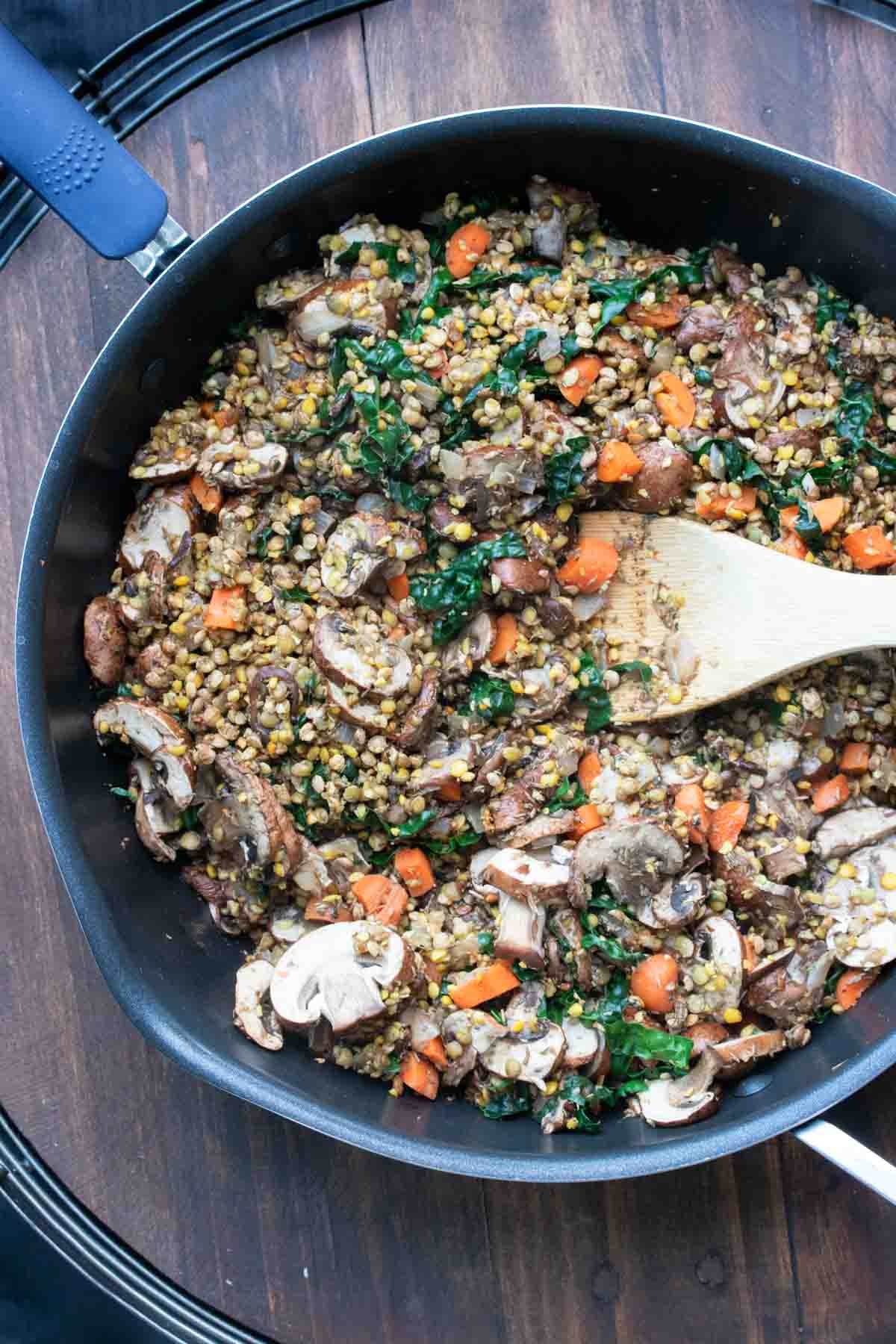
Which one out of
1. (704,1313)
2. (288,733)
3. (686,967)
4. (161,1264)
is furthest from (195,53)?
(704,1313)

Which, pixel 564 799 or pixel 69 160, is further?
pixel 564 799

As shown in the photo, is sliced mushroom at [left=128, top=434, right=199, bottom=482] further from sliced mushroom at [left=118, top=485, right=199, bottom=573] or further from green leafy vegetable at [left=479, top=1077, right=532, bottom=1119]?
green leafy vegetable at [left=479, top=1077, right=532, bottom=1119]

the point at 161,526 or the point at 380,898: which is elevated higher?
the point at 161,526

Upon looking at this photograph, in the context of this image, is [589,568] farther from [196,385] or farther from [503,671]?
[196,385]

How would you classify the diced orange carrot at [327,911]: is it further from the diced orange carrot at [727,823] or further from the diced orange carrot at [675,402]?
the diced orange carrot at [675,402]

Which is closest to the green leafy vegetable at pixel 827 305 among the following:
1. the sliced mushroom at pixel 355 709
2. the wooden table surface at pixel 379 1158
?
the wooden table surface at pixel 379 1158

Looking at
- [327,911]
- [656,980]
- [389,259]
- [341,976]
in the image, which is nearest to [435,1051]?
[341,976]

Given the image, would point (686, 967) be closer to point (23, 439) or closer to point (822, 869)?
point (822, 869)

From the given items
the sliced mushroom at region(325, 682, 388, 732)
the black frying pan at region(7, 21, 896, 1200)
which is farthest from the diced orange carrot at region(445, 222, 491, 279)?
the sliced mushroom at region(325, 682, 388, 732)
